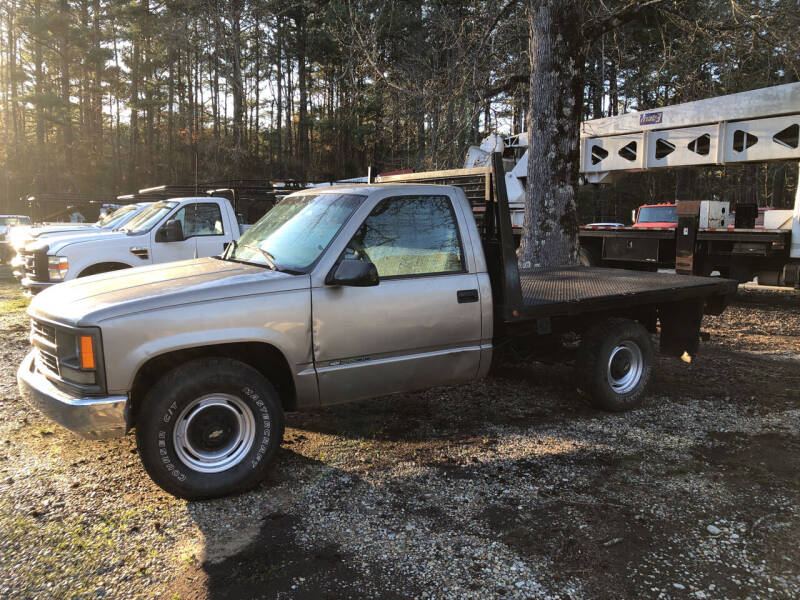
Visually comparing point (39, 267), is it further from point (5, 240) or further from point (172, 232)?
point (5, 240)

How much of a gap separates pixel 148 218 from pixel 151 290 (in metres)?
6.56

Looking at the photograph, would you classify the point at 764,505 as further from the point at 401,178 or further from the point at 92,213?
the point at 92,213

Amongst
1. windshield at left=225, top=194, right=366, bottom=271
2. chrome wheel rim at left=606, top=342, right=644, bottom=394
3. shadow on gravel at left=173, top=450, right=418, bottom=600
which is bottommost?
shadow on gravel at left=173, top=450, right=418, bottom=600

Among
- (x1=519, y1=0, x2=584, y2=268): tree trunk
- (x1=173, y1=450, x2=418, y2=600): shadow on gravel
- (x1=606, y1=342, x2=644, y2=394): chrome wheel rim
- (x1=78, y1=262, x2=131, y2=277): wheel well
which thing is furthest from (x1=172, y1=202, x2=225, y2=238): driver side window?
(x1=173, y1=450, x2=418, y2=600): shadow on gravel

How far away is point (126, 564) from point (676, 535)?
297 cm

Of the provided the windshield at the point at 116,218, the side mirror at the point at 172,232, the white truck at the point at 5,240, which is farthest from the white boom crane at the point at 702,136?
the white truck at the point at 5,240

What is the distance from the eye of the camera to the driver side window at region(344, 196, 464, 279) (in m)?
4.09

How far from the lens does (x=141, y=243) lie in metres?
8.85

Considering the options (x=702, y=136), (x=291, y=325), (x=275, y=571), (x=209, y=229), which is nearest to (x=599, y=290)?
(x=291, y=325)

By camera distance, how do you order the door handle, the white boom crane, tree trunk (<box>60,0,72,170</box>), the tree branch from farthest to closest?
tree trunk (<box>60,0,72,170</box>) < the white boom crane < the tree branch < the door handle

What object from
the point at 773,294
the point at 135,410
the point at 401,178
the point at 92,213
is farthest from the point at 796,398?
the point at 92,213

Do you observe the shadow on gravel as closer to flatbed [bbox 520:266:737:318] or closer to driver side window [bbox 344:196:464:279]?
driver side window [bbox 344:196:464:279]

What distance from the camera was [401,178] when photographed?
557 cm

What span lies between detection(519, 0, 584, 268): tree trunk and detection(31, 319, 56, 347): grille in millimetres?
6539
